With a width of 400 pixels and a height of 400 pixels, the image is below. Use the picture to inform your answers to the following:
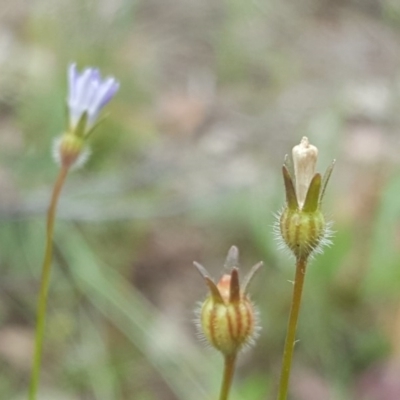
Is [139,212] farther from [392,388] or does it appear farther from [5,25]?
[5,25]

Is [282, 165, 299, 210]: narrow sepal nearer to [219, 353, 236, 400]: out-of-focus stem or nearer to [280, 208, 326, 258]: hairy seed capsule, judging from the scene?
[280, 208, 326, 258]: hairy seed capsule

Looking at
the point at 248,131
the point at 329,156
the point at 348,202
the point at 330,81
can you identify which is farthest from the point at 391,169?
the point at 330,81

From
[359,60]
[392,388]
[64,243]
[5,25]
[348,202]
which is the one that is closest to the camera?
[392,388]

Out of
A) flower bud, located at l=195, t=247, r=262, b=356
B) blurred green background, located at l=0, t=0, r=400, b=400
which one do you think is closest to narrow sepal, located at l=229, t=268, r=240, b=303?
flower bud, located at l=195, t=247, r=262, b=356

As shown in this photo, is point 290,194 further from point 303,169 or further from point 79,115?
point 79,115

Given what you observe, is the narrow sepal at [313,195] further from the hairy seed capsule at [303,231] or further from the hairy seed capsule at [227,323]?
the hairy seed capsule at [227,323]
